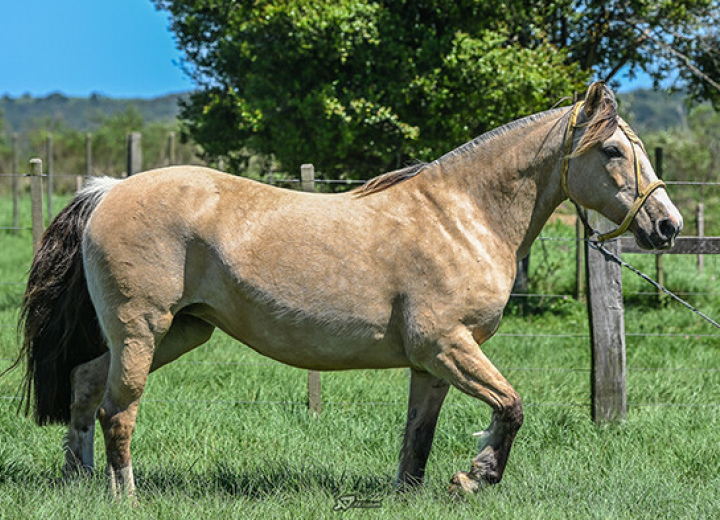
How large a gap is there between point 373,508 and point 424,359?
0.77m

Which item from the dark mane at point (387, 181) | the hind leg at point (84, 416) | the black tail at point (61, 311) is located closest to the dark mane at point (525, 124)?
the dark mane at point (387, 181)

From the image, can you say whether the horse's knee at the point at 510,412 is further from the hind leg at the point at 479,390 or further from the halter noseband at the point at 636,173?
the halter noseband at the point at 636,173

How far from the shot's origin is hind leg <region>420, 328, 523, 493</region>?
3.97 metres

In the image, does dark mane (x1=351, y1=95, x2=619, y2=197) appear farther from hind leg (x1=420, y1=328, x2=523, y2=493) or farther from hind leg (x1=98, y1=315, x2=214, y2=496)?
hind leg (x1=98, y1=315, x2=214, y2=496)

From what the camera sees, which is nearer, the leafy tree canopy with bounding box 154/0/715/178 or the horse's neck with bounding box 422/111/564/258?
the horse's neck with bounding box 422/111/564/258

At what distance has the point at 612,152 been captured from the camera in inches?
160

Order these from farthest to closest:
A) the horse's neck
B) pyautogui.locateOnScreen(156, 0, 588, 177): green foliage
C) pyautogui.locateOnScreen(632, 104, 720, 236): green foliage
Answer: pyautogui.locateOnScreen(632, 104, 720, 236): green foliage → pyautogui.locateOnScreen(156, 0, 588, 177): green foliage → the horse's neck

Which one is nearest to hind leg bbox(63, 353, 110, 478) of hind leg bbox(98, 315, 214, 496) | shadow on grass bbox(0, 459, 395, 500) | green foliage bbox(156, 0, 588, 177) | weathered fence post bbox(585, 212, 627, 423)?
shadow on grass bbox(0, 459, 395, 500)

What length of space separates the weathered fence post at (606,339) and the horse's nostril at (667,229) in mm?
2165

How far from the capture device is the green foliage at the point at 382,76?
10.4m

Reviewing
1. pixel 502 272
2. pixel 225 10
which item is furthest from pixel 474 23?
pixel 502 272

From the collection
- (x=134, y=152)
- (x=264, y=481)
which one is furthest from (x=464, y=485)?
(x=134, y=152)

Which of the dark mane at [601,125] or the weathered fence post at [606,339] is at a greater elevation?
the dark mane at [601,125]
